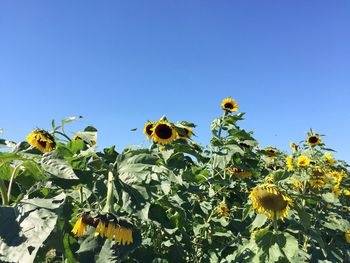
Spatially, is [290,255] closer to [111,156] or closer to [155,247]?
[155,247]

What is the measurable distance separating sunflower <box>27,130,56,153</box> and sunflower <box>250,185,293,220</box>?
172 cm

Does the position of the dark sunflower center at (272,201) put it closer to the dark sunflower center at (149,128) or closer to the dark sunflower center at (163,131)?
the dark sunflower center at (163,131)

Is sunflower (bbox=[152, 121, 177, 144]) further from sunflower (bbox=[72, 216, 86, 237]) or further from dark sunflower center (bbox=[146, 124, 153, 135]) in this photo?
sunflower (bbox=[72, 216, 86, 237])

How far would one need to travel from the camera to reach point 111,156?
2291 millimetres

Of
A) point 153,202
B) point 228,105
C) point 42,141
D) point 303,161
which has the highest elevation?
point 228,105

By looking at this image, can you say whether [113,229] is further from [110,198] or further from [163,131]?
[163,131]

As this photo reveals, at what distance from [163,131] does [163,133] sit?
0.06ft

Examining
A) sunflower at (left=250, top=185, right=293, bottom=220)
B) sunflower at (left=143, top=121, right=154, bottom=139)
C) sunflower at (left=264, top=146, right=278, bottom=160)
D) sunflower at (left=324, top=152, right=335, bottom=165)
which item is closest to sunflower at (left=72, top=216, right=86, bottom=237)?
sunflower at (left=250, top=185, right=293, bottom=220)

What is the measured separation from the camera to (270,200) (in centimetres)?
301

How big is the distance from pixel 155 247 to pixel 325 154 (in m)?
4.39

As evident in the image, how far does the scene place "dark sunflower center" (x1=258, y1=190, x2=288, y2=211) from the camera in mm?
2996

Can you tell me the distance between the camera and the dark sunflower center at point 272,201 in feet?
9.83

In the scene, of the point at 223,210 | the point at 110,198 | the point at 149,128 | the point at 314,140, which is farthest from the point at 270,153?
the point at 110,198

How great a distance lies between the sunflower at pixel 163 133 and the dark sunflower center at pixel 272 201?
3.31ft
